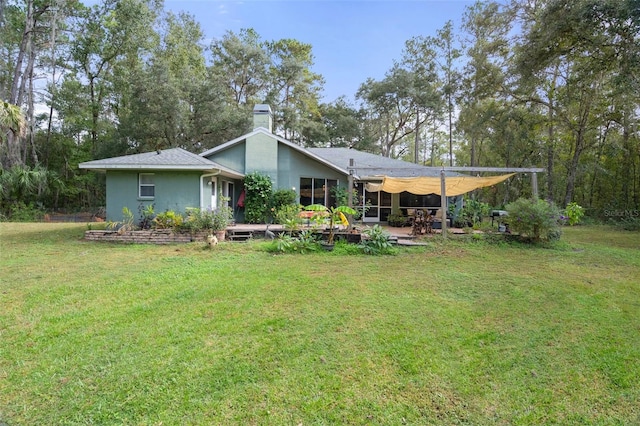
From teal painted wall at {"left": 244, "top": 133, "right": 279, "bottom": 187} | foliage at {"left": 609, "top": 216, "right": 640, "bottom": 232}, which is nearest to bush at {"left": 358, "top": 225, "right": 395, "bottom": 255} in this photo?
teal painted wall at {"left": 244, "top": 133, "right": 279, "bottom": 187}

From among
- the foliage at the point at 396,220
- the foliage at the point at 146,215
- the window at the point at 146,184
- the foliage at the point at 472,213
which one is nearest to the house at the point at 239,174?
the window at the point at 146,184

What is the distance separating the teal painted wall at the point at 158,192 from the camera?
1132 cm

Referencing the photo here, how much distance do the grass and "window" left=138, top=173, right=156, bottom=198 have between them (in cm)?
504

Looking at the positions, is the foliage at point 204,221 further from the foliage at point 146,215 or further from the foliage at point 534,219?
A: the foliage at point 534,219

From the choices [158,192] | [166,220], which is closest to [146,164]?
[158,192]

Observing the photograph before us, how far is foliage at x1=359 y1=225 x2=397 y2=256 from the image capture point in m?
8.71

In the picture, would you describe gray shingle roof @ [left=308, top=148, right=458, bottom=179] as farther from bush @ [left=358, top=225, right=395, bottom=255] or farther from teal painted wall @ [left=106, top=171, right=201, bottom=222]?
teal painted wall @ [left=106, top=171, right=201, bottom=222]

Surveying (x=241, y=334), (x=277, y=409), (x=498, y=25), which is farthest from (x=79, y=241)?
(x=498, y=25)

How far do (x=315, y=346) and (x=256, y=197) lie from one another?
10.7 metres

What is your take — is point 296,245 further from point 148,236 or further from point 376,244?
point 148,236

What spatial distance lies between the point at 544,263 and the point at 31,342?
9.35m

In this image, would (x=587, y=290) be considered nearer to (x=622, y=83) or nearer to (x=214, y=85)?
(x=622, y=83)

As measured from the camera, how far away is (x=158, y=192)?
11398 mm

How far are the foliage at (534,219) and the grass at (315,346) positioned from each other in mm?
3141
